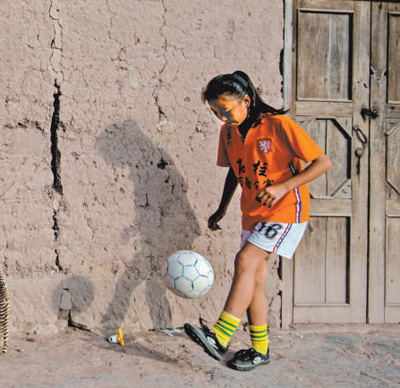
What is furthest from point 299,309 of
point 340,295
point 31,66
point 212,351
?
point 31,66

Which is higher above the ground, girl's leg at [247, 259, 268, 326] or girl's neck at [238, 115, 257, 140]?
girl's neck at [238, 115, 257, 140]

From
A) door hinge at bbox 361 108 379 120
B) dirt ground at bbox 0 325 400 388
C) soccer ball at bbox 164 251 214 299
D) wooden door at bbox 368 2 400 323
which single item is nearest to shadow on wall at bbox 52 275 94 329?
dirt ground at bbox 0 325 400 388

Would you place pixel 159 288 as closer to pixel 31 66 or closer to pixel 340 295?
pixel 340 295

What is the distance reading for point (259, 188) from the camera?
9.71 feet

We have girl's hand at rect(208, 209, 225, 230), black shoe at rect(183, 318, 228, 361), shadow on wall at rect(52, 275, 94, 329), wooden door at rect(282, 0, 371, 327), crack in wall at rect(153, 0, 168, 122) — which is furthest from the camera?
wooden door at rect(282, 0, 371, 327)

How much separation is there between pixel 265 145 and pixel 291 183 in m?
0.27

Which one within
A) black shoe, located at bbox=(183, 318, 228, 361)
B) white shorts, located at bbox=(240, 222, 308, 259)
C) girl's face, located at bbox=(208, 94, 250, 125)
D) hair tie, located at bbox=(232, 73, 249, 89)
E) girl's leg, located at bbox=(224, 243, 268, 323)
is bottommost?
black shoe, located at bbox=(183, 318, 228, 361)

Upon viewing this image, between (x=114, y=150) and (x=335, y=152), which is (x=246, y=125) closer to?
(x=114, y=150)

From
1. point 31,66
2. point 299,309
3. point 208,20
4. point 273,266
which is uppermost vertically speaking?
point 208,20

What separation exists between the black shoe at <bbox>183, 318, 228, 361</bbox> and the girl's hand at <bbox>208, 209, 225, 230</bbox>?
767mm

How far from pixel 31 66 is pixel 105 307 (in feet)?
5.41

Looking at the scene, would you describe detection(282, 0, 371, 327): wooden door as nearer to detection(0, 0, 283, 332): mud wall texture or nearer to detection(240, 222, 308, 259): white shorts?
detection(0, 0, 283, 332): mud wall texture

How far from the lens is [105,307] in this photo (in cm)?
347

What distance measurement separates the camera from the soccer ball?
9.82 ft
